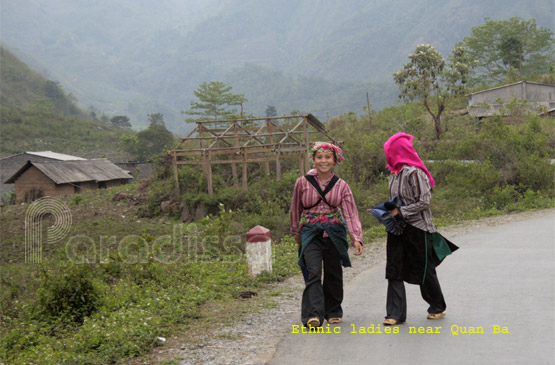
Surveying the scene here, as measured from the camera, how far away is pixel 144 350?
5.70 metres

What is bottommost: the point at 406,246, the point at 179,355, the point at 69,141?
the point at 179,355

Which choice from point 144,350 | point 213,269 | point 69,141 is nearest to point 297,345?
point 144,350

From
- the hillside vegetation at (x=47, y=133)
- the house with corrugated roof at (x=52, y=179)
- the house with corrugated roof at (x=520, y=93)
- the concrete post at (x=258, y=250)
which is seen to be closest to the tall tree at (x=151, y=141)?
the hillside vegetation at (x=47, y=133)

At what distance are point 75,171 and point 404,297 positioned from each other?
3552cm

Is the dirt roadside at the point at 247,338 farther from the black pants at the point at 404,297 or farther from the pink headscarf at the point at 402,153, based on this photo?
the pink headscarf at the point at 402,153

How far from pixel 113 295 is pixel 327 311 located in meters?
3.52

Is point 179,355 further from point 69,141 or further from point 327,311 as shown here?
point 69,141

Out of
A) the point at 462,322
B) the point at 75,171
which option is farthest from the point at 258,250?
the point at 75,171

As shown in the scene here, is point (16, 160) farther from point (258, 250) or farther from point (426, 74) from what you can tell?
point (258, 250)

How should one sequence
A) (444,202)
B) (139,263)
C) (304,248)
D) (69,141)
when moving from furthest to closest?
(69,141), (444,202), (139,263), (304,248)

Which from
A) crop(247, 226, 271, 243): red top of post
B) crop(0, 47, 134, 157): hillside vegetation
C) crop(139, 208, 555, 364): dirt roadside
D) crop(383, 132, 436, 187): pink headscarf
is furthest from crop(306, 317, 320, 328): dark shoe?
crop(0, 47, 134, 157): hillside vegetation

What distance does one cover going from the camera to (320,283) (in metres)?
6.06

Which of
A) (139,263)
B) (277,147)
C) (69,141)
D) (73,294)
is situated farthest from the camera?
(69,141)

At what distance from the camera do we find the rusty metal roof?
36.2m
